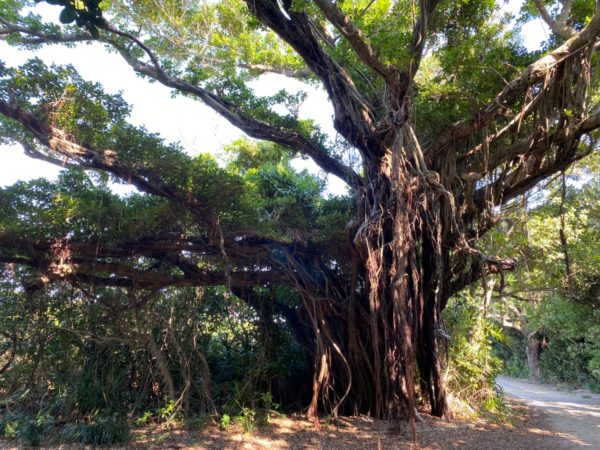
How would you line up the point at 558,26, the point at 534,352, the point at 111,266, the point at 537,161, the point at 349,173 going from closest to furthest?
1. the point at 558,26
2. the point at 537,161
3. the point at 111,266
4. the point at 349,173
5. the point at 534,352

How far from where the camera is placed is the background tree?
4.74m

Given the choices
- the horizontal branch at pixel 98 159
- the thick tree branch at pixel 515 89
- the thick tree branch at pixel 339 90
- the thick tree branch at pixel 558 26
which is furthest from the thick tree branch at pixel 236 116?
the thick tree branch at pixel 558 26

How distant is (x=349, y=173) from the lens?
6.05 m

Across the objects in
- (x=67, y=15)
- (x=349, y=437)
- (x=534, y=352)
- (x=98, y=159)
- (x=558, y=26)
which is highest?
(x=558, y=26)

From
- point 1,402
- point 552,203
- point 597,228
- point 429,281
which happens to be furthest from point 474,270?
point 1,402

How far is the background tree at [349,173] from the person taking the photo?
474cm

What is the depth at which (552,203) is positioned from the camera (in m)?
9.51

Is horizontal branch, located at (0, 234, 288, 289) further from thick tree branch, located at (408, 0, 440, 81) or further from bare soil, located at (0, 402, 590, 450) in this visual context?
thick tree branch, located at (408, 0, 440, 81)

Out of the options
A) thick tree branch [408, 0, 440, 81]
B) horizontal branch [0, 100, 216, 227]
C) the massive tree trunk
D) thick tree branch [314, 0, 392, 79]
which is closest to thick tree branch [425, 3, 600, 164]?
the massive tree trunk

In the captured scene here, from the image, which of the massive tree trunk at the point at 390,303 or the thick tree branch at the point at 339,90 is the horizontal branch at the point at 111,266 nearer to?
the massive tree trunk at the point at 390,303

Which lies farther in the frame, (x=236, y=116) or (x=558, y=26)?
(x=236, y=116)

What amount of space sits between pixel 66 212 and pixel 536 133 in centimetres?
539

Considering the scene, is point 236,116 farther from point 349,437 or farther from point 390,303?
point 349,437

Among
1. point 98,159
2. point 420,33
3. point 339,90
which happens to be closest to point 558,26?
point 420,33
